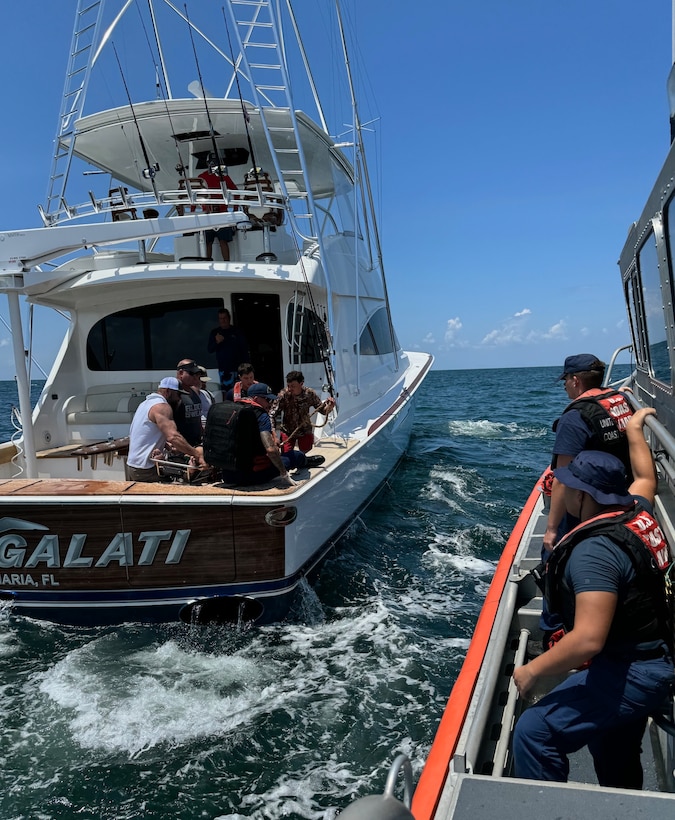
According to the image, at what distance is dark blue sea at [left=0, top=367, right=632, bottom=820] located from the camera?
2963mm

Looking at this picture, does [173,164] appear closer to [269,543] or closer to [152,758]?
[269,543]

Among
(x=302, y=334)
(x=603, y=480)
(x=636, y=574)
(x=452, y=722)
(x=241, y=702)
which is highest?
(x=302, y=334)

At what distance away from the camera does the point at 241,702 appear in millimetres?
3627

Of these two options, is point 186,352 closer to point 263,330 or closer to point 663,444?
point 263,330

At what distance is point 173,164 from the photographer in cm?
918

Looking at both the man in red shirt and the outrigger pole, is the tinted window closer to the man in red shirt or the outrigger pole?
the man in red shirt

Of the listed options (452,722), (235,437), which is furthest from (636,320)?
(452,722)

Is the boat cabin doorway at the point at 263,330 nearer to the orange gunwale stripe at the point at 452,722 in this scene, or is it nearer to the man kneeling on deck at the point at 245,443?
the man kneeling on deck at the point at 245,443

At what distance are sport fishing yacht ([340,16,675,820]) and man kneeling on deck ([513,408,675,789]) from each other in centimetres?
12

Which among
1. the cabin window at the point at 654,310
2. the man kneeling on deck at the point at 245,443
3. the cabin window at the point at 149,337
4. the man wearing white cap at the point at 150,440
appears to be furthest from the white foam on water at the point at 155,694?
the cabin window at the point at 149,337

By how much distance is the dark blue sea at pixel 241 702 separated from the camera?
9.72 ft

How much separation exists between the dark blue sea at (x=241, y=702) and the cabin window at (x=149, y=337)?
3344 mm

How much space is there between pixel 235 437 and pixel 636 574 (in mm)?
3013

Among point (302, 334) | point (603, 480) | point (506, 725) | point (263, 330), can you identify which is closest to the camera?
point (603, 480)
